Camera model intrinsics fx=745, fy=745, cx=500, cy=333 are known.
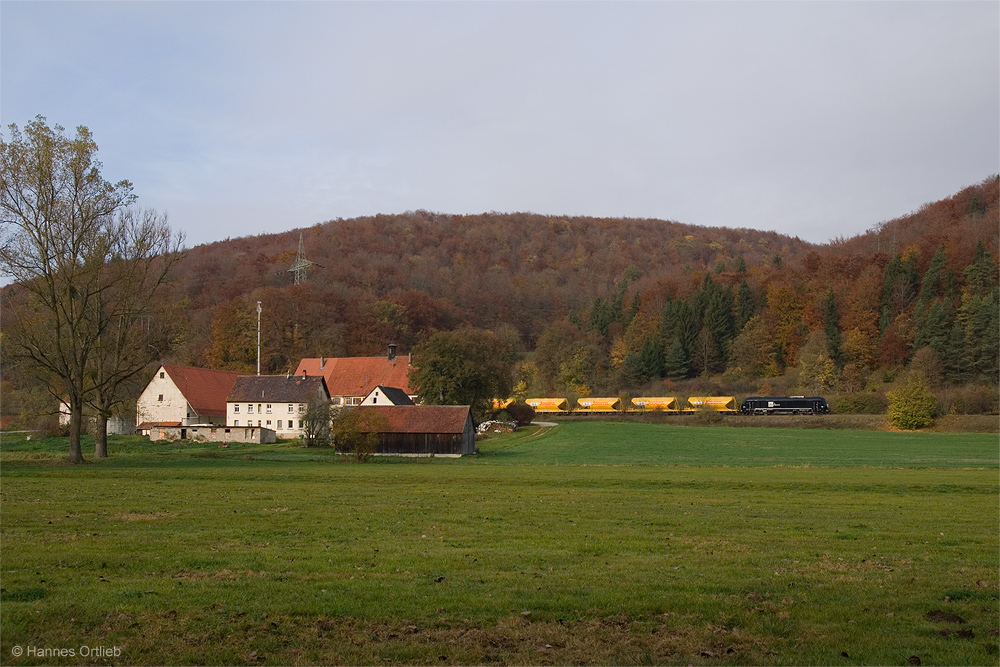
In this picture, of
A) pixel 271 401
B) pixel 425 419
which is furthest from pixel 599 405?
pixel 425 419

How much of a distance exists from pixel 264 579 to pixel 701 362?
120m

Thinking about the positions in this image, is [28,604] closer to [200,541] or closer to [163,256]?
[200,541]

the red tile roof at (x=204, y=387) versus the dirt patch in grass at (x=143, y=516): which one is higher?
the red tile roof at (x=204, y=387)

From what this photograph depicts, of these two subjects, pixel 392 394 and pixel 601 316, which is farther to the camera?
pixel 601 316

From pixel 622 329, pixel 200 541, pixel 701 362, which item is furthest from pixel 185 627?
pixel 622 329

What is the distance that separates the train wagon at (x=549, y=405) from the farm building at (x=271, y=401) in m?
34.5

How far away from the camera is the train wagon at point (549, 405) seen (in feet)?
325

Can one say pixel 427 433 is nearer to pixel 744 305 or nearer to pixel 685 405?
pixel 685 405

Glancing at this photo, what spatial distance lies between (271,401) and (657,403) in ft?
159

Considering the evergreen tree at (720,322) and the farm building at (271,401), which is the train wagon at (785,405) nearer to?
the evergreen tree at (720,322)

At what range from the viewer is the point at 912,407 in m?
70.1

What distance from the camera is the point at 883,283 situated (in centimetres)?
11281

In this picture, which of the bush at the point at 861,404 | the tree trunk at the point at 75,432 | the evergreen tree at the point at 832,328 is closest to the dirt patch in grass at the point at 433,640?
the tree trunk at the point at 75,432

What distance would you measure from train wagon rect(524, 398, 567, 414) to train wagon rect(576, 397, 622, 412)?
2.14m
